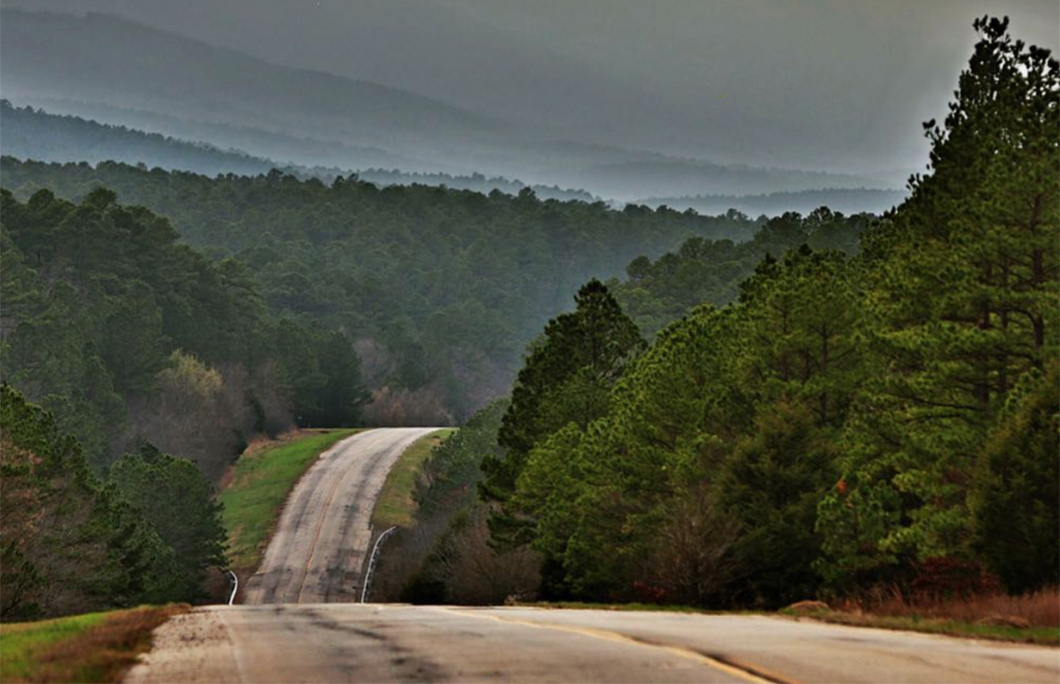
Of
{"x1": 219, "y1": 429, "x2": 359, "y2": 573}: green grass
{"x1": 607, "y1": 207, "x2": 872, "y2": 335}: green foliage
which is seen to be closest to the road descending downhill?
{"x1": 219, "y1": 429, "x2": 359, "y2": 573}: green grass

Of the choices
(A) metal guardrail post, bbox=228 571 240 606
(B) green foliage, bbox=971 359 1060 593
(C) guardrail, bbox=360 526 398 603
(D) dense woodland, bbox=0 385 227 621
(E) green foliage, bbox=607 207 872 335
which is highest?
(E) green foliage, bbox=607 207 872 335

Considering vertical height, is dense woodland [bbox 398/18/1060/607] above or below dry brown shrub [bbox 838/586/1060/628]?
above

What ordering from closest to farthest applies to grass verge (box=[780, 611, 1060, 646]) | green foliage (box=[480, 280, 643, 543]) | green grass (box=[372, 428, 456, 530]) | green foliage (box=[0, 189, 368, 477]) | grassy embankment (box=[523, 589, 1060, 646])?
grass verge (box=[780, 611, 1060, 646]) → grassy embankment (box=[523, 589, 1060, 646]) → green foliage (box=[480, 280, 643, 543]) → green foliage (box=[0, 189, 368, 477]) → green grass (box=[372, 428, 456, 530])

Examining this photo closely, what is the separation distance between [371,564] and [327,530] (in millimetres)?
9665

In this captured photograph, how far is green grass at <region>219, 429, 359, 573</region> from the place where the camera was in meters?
98.2

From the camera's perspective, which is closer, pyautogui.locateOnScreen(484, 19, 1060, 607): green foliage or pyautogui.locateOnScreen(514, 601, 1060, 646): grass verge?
pyautogui.locateOnScreen(514, 601, 1060, 646): grass verge

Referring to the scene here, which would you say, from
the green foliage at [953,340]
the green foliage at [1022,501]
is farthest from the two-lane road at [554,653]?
the green foliage at [953,340]

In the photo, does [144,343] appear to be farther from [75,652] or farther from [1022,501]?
[75,652]

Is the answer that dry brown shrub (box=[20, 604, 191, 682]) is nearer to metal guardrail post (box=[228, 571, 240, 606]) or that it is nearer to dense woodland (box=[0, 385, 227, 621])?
dense woodland (box=[0, 385, 227, 621])

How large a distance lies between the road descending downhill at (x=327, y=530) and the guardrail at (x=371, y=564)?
578 millimetres

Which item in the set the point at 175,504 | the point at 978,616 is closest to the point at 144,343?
the point at 175,504

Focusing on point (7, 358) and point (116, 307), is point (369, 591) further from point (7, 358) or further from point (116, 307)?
point (116, 307)

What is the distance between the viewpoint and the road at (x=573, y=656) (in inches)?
462

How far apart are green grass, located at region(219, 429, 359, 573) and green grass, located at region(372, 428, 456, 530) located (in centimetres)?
832
